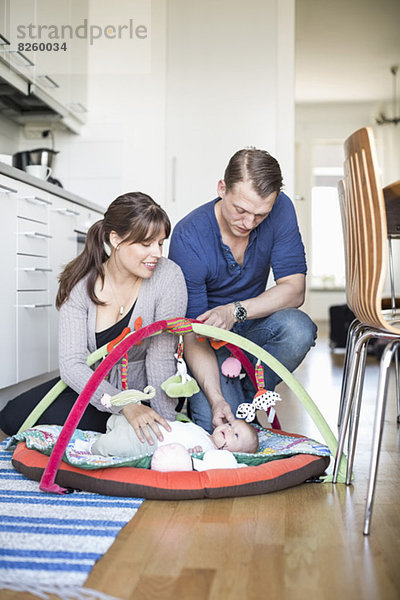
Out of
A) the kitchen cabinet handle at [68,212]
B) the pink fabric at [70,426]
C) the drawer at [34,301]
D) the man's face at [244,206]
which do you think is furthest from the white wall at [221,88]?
the pink fabric at [70,426]

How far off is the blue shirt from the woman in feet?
0.51

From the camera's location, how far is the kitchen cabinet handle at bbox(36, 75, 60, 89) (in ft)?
12.7

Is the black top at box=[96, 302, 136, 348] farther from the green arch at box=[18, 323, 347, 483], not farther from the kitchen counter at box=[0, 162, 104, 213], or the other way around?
the kitchen counter at box=[0, 162, 104, 213]

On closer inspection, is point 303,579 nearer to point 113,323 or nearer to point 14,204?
point 113,323

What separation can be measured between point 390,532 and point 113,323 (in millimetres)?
1097

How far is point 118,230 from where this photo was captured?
210 cm

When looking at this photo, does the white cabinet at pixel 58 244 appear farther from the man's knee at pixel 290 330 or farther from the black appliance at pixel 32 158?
the man's knee at pixel 290 330

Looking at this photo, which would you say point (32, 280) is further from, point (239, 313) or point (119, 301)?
point (239, 313)

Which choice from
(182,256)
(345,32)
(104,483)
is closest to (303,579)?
(104,483)

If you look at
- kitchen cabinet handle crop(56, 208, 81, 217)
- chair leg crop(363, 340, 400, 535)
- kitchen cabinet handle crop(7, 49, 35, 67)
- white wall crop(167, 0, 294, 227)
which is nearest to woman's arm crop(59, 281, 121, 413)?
chair leg crop(363, 340, 400, 535)

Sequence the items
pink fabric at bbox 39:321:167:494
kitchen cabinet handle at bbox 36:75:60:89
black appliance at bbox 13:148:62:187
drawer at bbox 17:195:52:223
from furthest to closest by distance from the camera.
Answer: black appliance at bbox 13:148:62:187 < kitchen cabinet handle at bbox 36:75:60:89 < drawer at bbox 17:195:52:223 < pink fabric at bbox 39:321:167:494

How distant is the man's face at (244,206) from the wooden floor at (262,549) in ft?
2.81

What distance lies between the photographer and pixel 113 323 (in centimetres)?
221

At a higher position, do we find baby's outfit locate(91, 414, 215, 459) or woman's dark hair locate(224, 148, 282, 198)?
woman's dark hair locate(224, 148, 282, 198)
